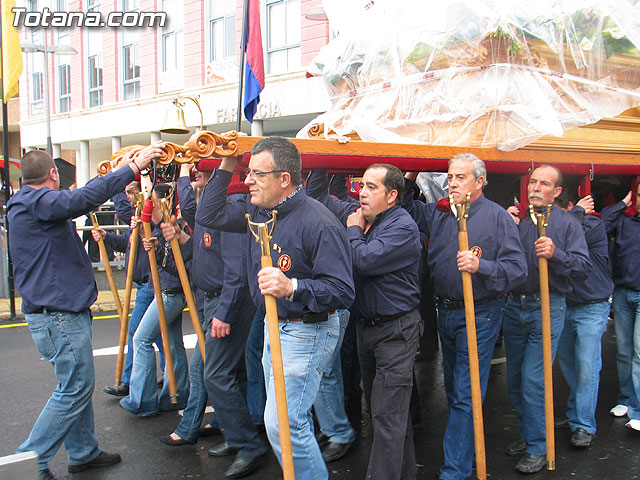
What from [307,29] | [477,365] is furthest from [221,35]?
[477,365]

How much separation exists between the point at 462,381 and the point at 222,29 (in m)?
17.6

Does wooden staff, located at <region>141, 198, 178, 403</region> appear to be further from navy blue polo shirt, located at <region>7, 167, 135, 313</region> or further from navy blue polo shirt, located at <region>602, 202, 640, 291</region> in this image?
navy blue polo shirt, located at <region>602, 202, 640, 291</region>

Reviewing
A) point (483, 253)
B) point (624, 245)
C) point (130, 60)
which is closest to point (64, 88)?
point (130, 60)

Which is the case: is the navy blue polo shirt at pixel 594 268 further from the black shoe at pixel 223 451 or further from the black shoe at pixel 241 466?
the black shoe at pixel 223 451

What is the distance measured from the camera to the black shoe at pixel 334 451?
441 centimetres

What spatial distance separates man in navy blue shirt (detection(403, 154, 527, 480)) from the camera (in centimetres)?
393

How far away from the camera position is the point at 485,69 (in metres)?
4.84

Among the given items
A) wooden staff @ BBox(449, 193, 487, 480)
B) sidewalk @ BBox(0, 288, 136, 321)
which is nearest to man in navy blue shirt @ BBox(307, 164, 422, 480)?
wooden staff @ BBox(449, 193, 487, 480)

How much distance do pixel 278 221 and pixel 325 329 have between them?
1.99 ft

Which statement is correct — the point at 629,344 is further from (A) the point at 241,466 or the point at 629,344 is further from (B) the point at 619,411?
(A) the point at 241,466

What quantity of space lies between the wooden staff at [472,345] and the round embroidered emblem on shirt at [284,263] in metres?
1.11

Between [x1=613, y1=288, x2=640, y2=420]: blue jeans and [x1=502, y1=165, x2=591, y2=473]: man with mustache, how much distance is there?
877 millimetres

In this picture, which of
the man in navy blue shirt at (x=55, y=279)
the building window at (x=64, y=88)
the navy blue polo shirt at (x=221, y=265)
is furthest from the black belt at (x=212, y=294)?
the building window at (x=64, y=88)

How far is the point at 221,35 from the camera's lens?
64.4ft
